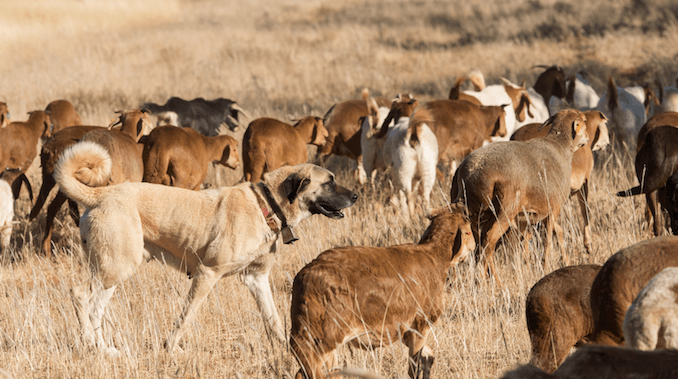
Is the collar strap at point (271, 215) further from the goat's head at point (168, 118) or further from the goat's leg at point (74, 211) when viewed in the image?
the goat's head at point (168, 118)

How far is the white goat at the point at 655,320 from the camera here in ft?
8.13

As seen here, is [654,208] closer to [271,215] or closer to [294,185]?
[294,185]

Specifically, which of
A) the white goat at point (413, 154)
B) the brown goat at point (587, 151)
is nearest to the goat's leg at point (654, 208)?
the brown goat at point (587, 151)

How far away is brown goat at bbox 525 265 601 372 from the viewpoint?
11.5 ft

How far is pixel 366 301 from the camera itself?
357 cm

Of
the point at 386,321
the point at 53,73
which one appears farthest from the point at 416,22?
the point at 386,321

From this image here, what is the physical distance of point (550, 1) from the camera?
32.3 m

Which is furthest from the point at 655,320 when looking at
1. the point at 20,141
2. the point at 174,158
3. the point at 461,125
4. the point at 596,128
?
the point at 20,141

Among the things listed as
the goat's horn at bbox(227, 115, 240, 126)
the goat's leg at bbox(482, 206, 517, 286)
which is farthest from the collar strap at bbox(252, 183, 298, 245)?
the goat's horn at bbox(227, 115, 240, 126)

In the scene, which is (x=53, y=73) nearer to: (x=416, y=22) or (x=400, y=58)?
(x=400, y=58)

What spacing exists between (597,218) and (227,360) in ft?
15.9

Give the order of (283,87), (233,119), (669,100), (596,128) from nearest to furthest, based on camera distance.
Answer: (596,128)
(669,100)
(233,119)
(283,87)

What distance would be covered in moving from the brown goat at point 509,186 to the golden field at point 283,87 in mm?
298

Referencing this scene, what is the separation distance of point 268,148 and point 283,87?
14.2 metres
